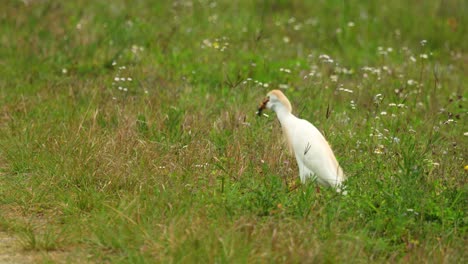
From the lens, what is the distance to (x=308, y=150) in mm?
5250

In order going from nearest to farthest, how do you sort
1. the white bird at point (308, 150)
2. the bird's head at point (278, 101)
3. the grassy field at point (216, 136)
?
the grassy field at point (216, 136) → the white bird at point (308, 150) → the bird's head at point (278, 101)

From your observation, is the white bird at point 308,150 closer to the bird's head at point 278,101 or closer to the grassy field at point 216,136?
the bird's head at point 278,101

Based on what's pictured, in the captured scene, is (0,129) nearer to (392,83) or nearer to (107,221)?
(107,221)

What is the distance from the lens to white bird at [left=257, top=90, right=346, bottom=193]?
203 inches

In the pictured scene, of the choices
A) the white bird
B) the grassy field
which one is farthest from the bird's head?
the grassy field

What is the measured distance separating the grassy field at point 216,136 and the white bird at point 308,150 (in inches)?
5.1

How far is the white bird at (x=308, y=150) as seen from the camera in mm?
5164

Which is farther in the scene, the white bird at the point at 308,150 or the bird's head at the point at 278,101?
the bird's head at the point at 278,101

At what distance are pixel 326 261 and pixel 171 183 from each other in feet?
4.71

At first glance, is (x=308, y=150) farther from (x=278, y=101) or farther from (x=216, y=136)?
(x=216, y=136)

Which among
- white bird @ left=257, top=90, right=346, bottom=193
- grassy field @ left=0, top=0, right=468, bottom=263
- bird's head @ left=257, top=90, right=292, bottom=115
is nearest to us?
grassy field @ left=0, top=0, right=468, bottom=263

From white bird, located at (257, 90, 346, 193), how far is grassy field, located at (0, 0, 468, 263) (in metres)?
0.13

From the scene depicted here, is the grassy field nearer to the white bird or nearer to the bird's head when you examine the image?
the white bird

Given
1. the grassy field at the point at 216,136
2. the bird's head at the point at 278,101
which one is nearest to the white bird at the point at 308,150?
the bird's head at the point at 278,101
